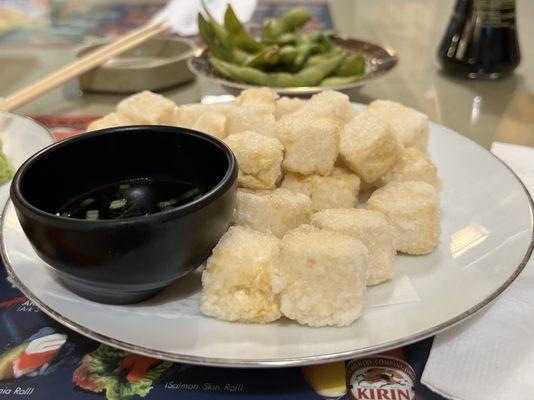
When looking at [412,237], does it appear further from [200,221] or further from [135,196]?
[135,196]

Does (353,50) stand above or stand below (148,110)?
below

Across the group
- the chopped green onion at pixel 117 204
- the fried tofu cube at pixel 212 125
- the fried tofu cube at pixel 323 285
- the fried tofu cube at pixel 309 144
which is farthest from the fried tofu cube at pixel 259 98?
the fried tofu cube at pixel 323 285

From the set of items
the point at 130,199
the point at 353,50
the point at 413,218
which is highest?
the point at 130,199

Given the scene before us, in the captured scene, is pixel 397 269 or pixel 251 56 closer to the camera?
pixel 397 269

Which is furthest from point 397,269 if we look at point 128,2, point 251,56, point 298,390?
point 128,2

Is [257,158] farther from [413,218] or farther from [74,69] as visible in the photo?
[74,69]

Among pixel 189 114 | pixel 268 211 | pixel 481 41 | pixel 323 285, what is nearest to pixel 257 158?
pixel 268 211

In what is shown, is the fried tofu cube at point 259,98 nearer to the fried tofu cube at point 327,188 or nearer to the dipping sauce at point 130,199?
the fried tofu cube at point 327,188
